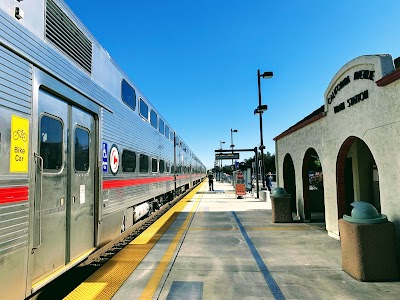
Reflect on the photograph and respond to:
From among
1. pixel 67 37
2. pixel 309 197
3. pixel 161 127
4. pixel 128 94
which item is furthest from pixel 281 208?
pixel 67 37

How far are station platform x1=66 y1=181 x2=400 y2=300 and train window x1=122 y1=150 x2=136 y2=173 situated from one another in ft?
5.77

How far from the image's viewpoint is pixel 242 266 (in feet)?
18.2

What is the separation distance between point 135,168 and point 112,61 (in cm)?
278

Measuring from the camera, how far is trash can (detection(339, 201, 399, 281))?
188 inches

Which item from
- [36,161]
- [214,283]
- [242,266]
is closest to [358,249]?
[242,266]

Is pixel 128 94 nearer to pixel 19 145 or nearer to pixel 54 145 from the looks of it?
pixel 54 145

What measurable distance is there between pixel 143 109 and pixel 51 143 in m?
5.44

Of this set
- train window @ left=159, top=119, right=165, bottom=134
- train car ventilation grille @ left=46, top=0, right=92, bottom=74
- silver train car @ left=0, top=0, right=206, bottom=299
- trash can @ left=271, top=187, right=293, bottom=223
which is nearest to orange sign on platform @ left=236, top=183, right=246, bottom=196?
train window @ left=159, top=119, right=165, bottom=134

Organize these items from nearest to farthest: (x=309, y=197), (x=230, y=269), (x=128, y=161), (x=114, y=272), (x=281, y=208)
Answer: (x=114, y=272) < (x=230, y=269) < (x=128, y=161) < (x=281, y=208) < (x=309, y=197)

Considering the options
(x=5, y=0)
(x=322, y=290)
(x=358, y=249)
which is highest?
(x=5, y=0)

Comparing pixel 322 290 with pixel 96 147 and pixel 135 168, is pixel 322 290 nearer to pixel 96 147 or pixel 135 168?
pixel 96 147

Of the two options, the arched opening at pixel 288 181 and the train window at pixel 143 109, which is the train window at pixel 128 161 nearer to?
the train window at pixel 143 109

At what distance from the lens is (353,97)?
6.45m

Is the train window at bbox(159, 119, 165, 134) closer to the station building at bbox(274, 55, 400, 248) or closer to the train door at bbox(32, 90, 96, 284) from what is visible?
the station building at bbox(274, 55, 400, 248)
